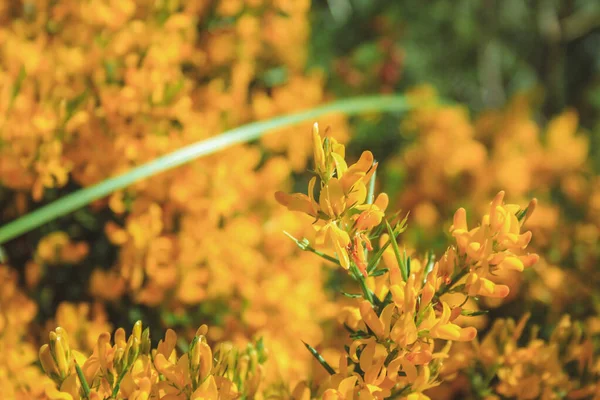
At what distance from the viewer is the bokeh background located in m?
1.29

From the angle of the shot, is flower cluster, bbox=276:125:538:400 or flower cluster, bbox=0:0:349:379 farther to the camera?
flower cluster, bbox=0:0:349:379

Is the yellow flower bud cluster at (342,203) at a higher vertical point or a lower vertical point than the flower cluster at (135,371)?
higher

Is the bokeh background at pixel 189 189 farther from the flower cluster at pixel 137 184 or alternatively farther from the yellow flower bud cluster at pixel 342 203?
the yellow flower bud cluster at pixel 342 203

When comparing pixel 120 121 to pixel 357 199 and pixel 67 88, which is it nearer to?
pixel 67 88

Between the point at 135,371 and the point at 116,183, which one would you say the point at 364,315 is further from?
the point at 116,183

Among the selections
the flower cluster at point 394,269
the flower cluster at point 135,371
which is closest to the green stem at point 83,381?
the flower cluster at point 135,371

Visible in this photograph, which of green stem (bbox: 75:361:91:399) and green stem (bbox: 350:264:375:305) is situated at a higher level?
green stem (bbox: 350:264:375:305)

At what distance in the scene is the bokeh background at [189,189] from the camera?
129 centimetres

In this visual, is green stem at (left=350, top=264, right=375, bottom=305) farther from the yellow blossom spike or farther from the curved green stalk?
the curved green stalk

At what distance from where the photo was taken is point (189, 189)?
138 centimetres

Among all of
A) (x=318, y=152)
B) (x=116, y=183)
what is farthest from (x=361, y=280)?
(x=116, y=183)

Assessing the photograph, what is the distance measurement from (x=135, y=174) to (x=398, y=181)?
981 millimetres

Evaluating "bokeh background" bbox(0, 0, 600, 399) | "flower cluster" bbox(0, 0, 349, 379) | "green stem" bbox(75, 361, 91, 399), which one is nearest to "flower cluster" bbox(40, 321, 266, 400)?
"green stem" bbox(75, 361, 91, 399)

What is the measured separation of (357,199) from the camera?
0.75m
